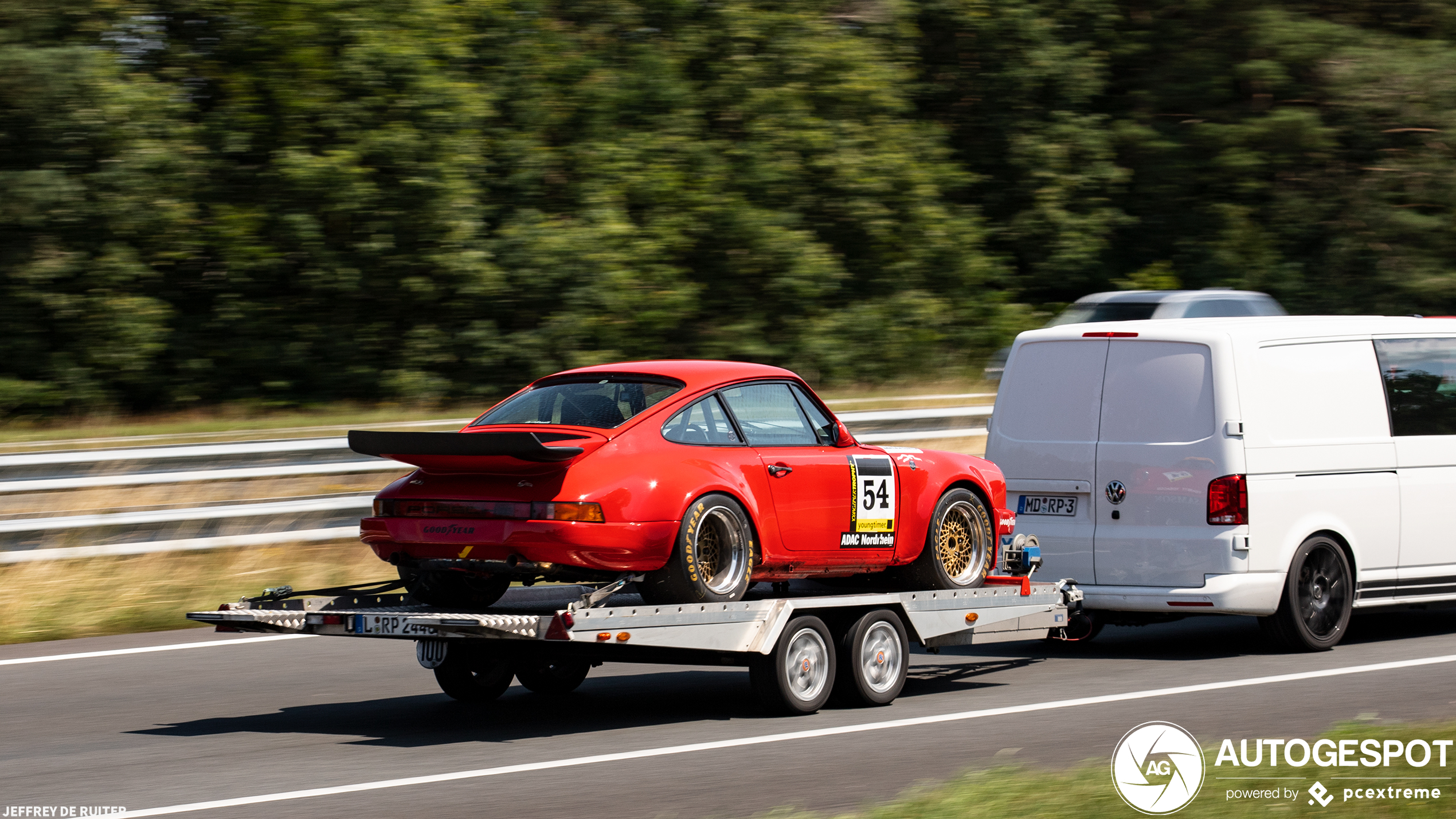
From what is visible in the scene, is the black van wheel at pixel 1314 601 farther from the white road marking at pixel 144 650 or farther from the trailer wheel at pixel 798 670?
the white road marking at pixel 144 650

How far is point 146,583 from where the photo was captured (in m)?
12.2

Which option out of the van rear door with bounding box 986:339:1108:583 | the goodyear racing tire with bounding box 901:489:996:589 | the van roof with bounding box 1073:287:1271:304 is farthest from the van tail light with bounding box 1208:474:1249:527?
the van roof with bounding box 1073:287:1271:304

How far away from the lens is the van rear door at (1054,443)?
1081 centimetres

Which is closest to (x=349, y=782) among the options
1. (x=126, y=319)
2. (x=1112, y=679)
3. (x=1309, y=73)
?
(x=1112, y=679)

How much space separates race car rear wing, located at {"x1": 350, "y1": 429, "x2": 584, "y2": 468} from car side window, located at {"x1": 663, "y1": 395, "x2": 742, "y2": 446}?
623mm

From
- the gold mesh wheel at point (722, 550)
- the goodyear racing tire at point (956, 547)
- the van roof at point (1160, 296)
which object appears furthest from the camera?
the van roof at point (1160, 296)

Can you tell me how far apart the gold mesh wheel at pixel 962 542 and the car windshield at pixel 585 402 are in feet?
6.79

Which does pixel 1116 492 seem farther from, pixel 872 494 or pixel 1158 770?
pixel 1158 770

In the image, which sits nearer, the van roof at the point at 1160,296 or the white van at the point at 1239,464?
the white van at the point at 1239,464

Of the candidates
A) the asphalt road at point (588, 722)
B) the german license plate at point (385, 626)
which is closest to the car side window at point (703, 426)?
the asphalt road at point (588, 722)

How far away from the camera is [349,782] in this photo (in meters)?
6.89

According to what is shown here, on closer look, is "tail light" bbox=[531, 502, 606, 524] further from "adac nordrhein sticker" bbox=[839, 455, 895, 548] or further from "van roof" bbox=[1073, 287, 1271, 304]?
"van roof" bbox=[1073, 287, 1271, 304]

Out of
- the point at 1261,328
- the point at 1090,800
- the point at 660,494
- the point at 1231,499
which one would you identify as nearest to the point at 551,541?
the point at 660,494

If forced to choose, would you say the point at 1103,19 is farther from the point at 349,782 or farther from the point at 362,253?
the point at 349,782
